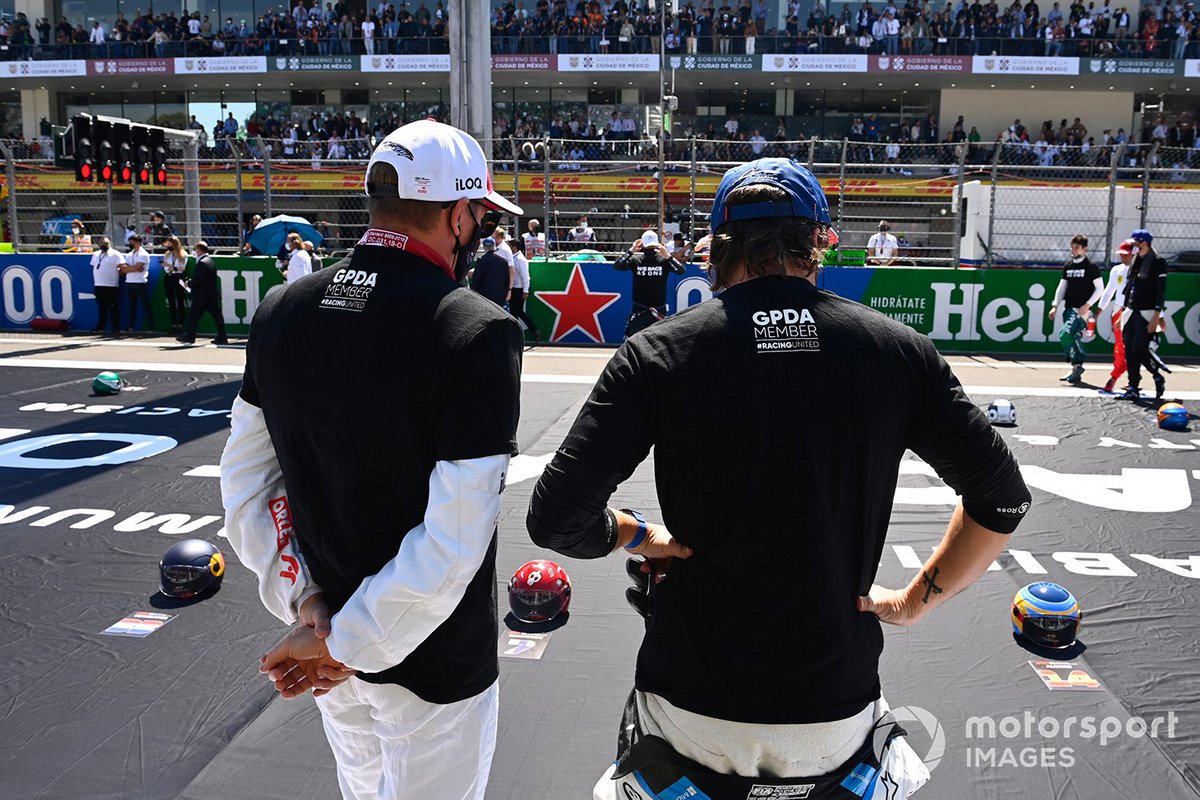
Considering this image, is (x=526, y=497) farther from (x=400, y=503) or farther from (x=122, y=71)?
(x=122, y=71)

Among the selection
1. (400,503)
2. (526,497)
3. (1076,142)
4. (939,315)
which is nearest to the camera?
(400,503)

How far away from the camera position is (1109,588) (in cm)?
519

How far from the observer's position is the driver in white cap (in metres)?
2.01

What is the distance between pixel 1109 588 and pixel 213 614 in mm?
4947

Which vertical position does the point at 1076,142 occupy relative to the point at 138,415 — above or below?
above

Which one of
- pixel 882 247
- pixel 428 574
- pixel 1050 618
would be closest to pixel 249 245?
pixel 882 247

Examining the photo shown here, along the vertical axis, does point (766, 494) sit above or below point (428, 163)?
below

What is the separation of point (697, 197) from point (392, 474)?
2155 cm

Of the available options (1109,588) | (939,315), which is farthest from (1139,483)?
(939,315)

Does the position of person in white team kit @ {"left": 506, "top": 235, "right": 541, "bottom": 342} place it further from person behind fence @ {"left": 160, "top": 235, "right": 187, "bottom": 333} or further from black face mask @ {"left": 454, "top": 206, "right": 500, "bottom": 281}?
black face mask @ {"left": 454, "top": 206, "right": 500, "bottom": 281}

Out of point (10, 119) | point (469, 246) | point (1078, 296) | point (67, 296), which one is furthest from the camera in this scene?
point (10, 119)

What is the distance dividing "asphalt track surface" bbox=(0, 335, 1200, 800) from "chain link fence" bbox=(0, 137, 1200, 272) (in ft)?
28.9

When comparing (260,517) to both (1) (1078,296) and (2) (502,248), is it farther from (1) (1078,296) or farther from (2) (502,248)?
(1) (1078,296)

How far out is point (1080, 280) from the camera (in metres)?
12.6
